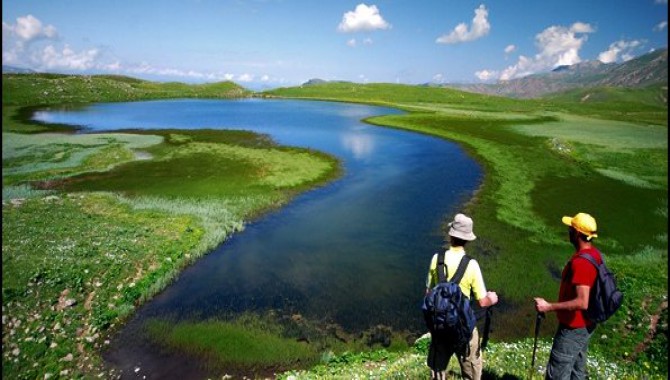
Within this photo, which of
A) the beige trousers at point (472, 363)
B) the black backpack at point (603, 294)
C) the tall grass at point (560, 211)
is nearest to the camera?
the black backpack at point (603, 294)

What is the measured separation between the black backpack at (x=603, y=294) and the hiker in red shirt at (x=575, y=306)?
98mm

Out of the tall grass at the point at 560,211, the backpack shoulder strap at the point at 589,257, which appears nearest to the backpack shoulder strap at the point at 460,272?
→ the backpack shoulder strap at the point at 589,257

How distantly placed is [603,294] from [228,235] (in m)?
23.7

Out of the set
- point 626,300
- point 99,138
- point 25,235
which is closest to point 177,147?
point 99,138

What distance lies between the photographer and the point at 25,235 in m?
23.5

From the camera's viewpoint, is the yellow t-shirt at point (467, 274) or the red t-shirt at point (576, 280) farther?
the yellow t-shirt at point (467, 274)

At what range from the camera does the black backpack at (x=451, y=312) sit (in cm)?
827

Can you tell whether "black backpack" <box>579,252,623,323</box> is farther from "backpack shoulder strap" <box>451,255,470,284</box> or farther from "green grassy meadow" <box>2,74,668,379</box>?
"green grassy meadow" <box>2,74,668,379</box>

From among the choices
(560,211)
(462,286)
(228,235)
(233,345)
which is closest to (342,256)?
(228,235)

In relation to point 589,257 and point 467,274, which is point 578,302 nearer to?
point 589,257

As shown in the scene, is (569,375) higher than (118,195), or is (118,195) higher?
(569,375)

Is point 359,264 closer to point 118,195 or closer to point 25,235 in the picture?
point 25,235

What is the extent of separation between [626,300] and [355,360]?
13.5 meters

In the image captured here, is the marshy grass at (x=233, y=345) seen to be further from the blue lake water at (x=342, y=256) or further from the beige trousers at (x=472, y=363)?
the beige trousers at (x=472, y=363)
